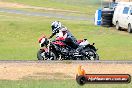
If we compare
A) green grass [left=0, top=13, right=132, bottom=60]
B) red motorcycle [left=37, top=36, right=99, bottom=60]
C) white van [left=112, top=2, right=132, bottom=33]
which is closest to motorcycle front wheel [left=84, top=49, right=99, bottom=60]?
red motorcycle [left=37, top=36, right=99, bottom=60]

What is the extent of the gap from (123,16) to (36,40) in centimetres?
902

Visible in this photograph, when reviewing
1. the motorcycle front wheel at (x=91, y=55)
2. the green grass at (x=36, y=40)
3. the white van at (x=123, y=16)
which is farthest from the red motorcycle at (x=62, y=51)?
the white van at (x=123, y=16)

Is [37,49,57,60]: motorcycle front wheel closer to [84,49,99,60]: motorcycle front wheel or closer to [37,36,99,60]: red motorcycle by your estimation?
[37,36,99,60]: red motorcycle

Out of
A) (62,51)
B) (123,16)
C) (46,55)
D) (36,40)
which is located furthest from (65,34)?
(123,16)

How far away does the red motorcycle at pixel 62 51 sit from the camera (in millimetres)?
16094

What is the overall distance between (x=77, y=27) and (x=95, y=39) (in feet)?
21.7

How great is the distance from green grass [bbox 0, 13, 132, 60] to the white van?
667 mm

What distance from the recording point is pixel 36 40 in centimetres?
2691

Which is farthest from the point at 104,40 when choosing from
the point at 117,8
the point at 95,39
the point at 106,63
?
the point at 106,63

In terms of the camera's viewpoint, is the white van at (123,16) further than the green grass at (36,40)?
Yes

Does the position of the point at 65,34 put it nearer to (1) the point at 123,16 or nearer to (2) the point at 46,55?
(2) the point at 46,55

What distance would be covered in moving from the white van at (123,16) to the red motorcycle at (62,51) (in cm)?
1537

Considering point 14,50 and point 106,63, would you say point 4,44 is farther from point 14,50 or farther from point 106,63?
point 106,63

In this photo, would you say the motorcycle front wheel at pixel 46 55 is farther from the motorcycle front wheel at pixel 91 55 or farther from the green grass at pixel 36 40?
the green grass at pixel 36 40
